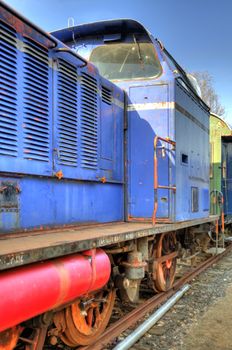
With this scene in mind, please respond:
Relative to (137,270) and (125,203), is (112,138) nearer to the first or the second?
(125,203)

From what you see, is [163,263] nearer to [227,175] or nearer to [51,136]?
[51,136]

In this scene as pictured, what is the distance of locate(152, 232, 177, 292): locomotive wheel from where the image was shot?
554 cm

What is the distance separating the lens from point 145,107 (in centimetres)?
543

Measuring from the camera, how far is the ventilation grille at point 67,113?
3963 mm

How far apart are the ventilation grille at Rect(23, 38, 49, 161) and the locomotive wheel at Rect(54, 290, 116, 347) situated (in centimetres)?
143

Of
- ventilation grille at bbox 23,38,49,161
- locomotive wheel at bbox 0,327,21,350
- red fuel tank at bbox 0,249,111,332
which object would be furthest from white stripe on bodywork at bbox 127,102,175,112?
locomotive wheel at bbox 0,327,21,350

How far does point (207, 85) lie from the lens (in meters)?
32.2

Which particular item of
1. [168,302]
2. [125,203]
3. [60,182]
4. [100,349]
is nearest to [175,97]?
[125,203]

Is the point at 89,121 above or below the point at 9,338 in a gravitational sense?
above

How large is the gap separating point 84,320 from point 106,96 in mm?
2605

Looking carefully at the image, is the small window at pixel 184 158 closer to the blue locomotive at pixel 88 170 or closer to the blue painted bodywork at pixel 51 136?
the blue locomotive at pixel 88 170

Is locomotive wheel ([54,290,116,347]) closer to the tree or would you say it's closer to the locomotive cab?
the locomotive cab

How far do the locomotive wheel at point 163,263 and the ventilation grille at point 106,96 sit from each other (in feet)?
6.47

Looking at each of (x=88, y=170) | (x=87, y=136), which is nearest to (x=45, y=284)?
(x=88, y=170)
